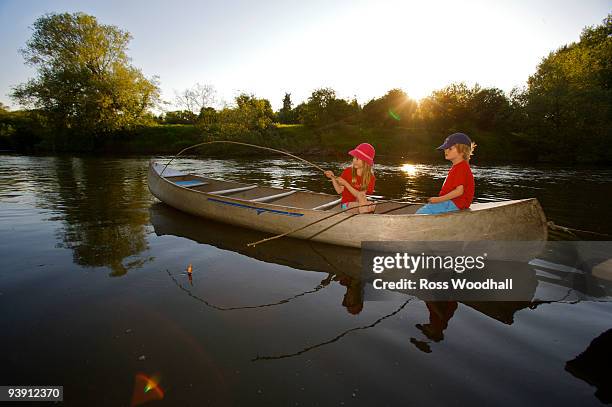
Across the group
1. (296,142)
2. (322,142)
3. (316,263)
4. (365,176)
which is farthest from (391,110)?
(316,263)

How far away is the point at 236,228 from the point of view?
327 inches

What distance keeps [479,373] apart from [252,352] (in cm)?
242

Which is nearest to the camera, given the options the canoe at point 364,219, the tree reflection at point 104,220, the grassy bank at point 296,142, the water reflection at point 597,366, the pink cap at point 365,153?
the water reflection at point 597,366

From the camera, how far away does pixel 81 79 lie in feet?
120

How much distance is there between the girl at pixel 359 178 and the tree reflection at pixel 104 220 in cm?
439

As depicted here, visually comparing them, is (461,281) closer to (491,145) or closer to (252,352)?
(252,352)

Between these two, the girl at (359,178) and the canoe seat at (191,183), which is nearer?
the girl at (359,178)

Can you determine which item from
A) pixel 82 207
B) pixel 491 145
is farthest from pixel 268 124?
pixel 82 207

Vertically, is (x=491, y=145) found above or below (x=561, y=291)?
above

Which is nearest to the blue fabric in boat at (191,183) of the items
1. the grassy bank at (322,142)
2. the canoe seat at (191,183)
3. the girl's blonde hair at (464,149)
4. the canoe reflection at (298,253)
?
the canoe seat at (191,183)

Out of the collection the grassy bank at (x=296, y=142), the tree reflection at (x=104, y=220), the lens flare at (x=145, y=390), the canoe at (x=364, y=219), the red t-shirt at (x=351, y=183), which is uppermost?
the grassy bank at (x=296, y=142)

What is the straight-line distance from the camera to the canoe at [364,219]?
5172mm

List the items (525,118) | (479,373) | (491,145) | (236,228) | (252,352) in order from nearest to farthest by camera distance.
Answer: (479,373) → (252,352) → (236,228) → (525,118) → (491,145)

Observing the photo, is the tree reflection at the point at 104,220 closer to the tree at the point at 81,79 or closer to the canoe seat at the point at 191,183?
the canoe seat at the point at 191,183
